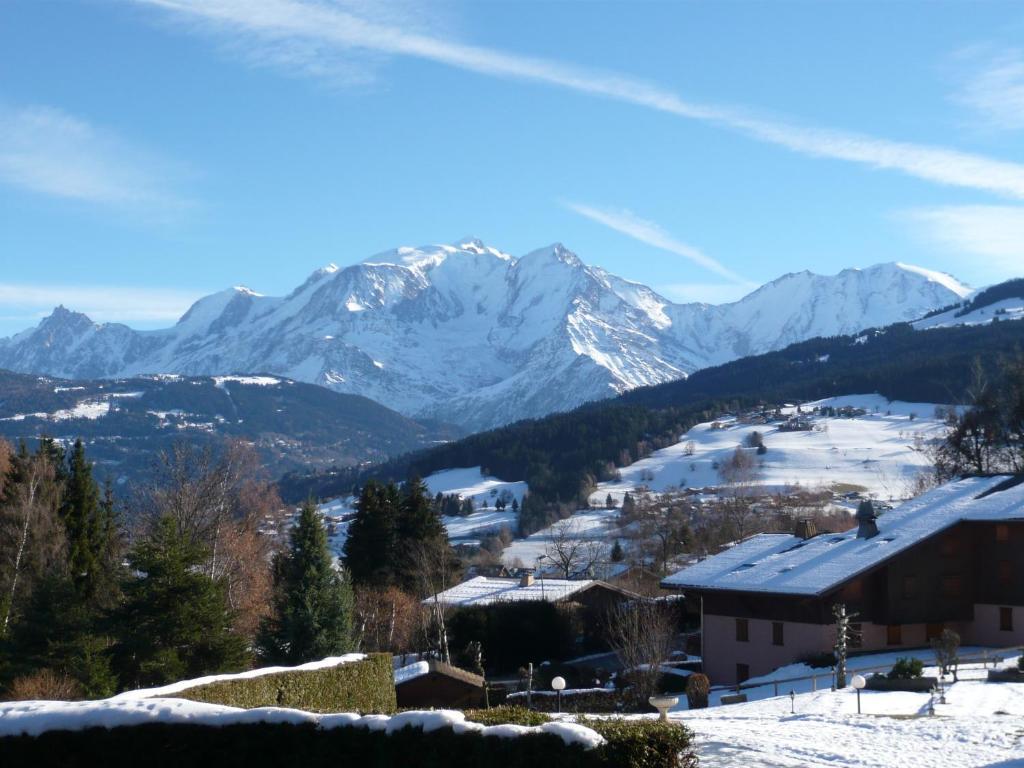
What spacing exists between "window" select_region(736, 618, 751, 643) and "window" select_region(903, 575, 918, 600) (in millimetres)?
6175

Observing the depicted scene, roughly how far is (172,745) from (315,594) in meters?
23.4

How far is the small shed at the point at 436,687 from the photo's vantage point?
3316 centimetres

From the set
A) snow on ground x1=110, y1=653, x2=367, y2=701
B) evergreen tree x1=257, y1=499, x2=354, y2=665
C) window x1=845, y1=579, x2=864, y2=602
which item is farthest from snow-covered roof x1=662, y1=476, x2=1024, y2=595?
snow on ground x1=110, y1=653, x2=367, y2=701

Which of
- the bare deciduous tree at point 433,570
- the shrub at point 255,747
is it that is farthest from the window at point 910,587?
the shrub at point 255,747

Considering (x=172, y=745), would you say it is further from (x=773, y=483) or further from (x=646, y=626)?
(x=773, y=483)

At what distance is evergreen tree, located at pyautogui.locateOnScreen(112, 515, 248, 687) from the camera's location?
99.7ft

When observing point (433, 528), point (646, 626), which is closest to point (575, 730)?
point (646, 626)

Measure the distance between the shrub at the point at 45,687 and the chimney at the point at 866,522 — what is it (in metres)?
31.3

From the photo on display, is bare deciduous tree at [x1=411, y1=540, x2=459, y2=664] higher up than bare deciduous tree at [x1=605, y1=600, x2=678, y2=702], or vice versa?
bare deciduous tree at [x1=411, y1=540, x2=459, y2=664]

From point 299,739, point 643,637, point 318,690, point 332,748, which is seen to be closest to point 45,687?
point 318,690

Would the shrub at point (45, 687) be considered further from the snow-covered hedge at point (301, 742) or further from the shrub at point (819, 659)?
the shrub at point (819, 659)

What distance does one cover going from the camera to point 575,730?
40.0 ft

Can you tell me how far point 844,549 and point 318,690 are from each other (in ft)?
100

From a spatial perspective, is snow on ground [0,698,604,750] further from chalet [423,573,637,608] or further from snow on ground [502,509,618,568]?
snow on ground [502,509,618,568]
